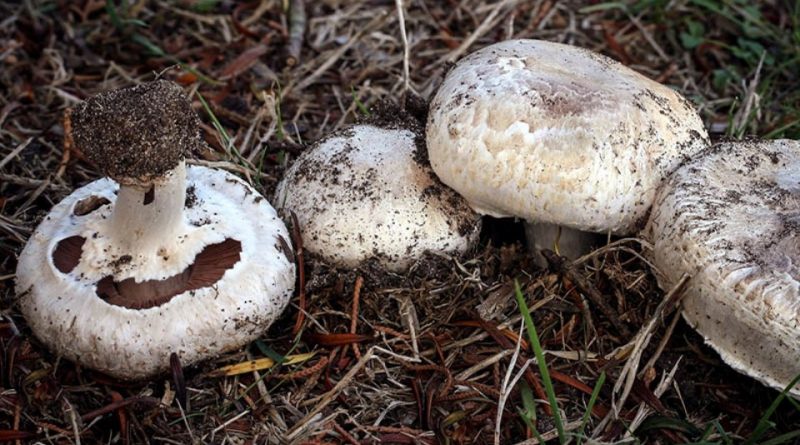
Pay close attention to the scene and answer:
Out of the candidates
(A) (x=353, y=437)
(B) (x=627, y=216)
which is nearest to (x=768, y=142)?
(B) (x=627, y=216)

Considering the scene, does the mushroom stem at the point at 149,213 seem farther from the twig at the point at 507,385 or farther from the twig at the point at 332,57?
the twig at the point at 332,57

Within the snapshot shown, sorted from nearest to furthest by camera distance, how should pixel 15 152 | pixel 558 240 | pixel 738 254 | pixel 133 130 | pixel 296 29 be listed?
pixel 133 130
pixel 738 254
pixel 558 240
pixel 15 152
pixel 296 29

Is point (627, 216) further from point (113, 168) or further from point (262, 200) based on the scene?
point (113, 168)

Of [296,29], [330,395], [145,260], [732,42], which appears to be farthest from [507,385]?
[732,42]

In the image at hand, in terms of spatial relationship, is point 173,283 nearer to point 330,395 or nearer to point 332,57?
point 330,395

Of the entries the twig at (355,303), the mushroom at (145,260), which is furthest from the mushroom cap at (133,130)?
the twig at (355,303)

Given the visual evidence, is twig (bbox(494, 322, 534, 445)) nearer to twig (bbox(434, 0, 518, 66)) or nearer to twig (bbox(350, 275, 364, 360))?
twig (bbox(350, 275, 364, 360))
